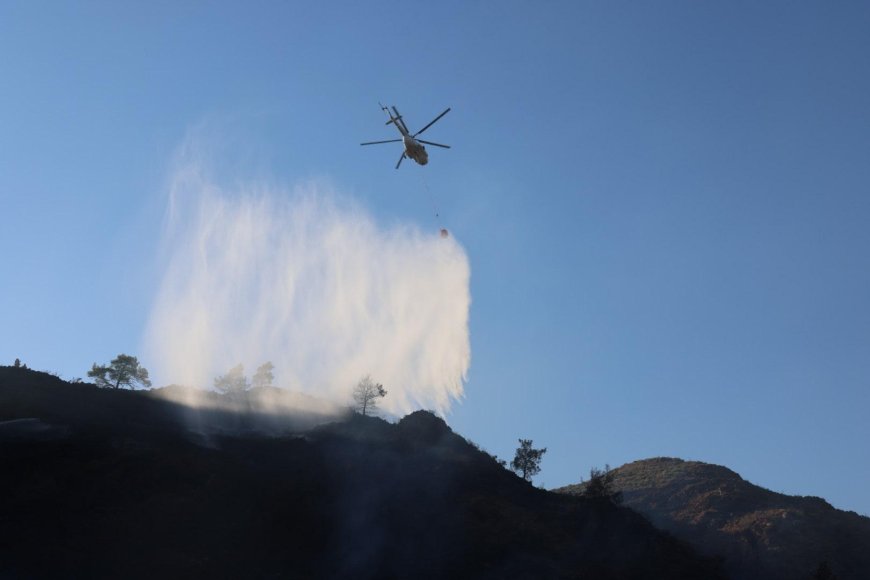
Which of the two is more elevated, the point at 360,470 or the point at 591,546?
the point at 360,470

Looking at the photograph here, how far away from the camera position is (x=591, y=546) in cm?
7638

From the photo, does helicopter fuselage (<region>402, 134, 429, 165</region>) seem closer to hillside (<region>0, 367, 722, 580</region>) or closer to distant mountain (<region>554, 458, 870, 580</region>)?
hillside (<region>0, 367, 722, 580</region>)

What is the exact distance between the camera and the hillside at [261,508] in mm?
62469

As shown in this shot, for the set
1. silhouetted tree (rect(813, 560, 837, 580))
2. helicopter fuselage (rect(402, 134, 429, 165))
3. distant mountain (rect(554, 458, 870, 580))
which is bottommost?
silhouetted tree (rect(813, 560, 837, 580))

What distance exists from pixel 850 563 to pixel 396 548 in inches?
2169

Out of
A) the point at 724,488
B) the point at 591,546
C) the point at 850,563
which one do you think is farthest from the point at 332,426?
the point at 850,563

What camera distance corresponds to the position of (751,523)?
9331cm

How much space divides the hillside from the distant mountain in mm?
9239

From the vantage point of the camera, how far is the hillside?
62469 millimetres

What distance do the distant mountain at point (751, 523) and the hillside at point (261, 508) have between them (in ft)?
30.3

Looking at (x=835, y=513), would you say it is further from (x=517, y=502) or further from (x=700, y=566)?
(x=517, y=502)

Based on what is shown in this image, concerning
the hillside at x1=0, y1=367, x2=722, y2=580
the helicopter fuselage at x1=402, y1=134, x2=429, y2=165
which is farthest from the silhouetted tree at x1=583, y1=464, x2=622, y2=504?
the helicopter fuselage at x1=402, y1=134, x2=429, y2=165

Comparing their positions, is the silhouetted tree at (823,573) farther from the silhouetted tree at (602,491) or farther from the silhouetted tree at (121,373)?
the silhouetted tree at (121,373)

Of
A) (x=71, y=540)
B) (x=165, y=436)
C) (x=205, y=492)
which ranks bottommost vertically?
(x=71, y=540)
